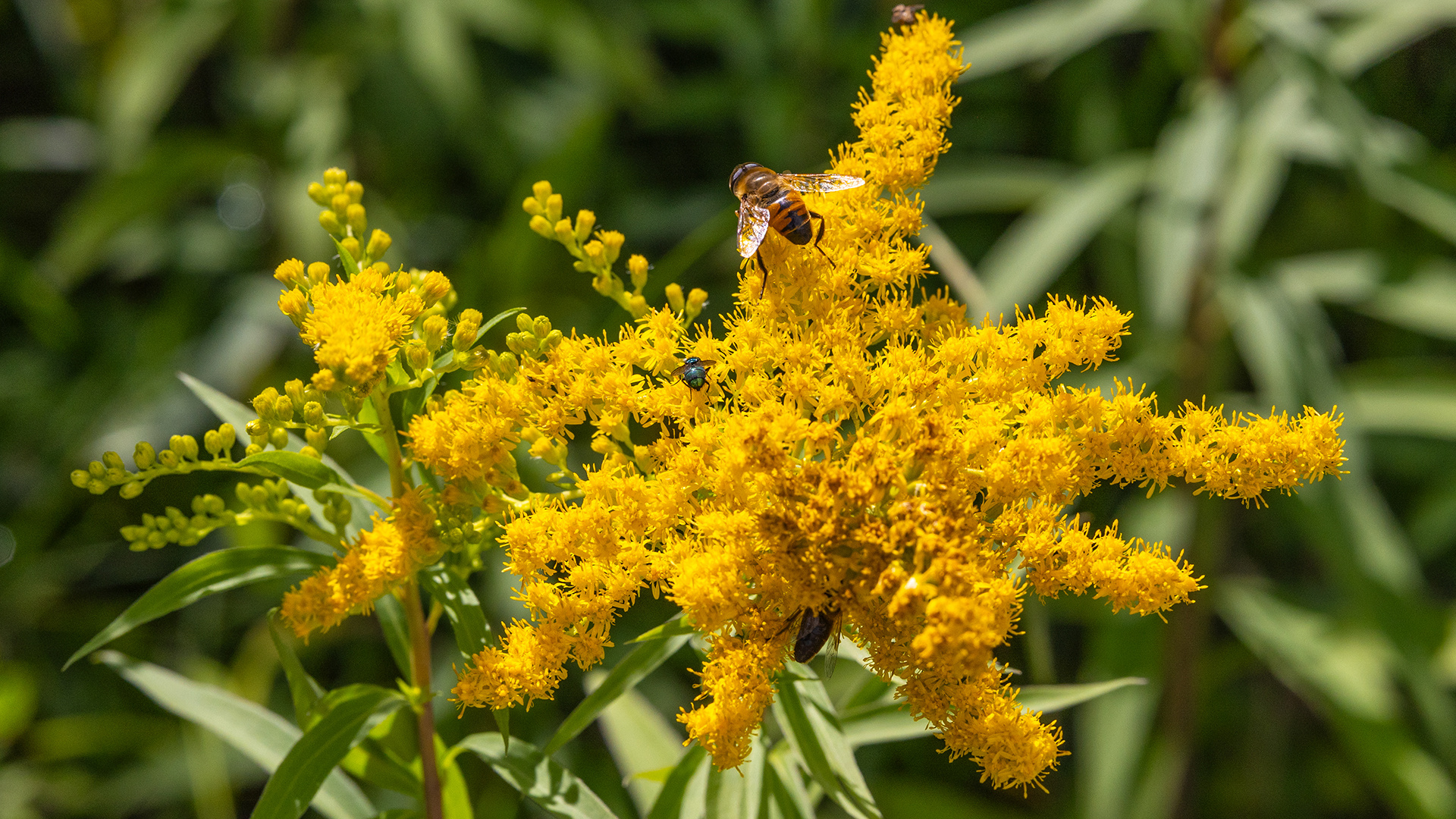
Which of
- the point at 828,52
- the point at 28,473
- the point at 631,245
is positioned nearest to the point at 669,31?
the point at 828,52

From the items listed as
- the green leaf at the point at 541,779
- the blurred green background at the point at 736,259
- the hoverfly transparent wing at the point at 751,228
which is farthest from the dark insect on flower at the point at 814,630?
the blurred green background at the point at 736,259

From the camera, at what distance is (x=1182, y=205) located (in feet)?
7.52

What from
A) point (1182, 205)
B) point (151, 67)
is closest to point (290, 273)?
point (1182, 205)

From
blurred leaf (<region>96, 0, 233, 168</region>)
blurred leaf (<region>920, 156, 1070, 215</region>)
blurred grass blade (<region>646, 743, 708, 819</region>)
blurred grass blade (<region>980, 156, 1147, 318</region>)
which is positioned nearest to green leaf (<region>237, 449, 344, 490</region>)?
blurred grass blade (<region>646, 743, 708, 819</region>)

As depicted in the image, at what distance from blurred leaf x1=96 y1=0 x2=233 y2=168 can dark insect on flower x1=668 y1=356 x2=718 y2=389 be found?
2433 millimetres

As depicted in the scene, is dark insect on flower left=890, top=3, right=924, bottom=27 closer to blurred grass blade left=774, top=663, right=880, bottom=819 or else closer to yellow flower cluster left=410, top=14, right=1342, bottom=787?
yellow flower cluster left=410, top=14, right=1342, bottom=787

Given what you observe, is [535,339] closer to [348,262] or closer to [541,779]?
[348,262]

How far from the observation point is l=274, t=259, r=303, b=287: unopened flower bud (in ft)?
3.40

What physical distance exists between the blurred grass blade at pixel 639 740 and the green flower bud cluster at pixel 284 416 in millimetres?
582

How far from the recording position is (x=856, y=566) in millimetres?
971

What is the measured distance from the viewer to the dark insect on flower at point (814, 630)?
97cm

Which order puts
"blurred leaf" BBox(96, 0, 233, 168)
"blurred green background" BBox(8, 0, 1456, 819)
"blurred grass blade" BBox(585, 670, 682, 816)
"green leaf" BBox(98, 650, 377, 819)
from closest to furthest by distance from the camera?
"green leaf" BBox(98, 650, 377, 819) < "blurred grass blade" BBox(585, 670, 682, 816) < "blurred green background" BBox(8, 0, 1456, 819) < "blurred leaf" BBox(96, 0, 233, 168)

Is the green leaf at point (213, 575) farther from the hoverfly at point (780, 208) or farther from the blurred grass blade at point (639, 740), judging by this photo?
the hoverfly at point (780, 208)

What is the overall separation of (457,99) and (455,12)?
396 millimetres
